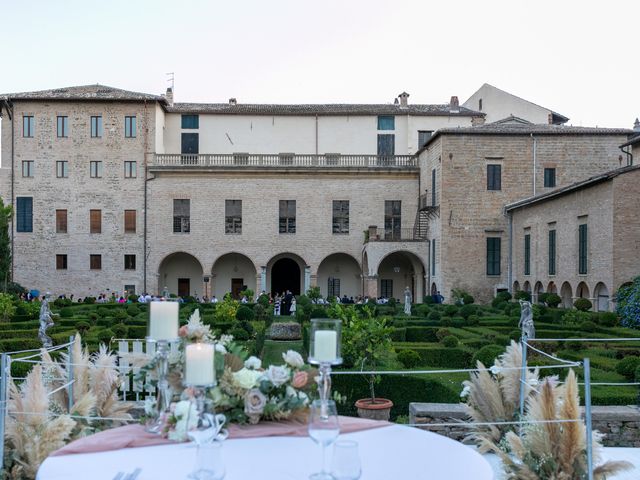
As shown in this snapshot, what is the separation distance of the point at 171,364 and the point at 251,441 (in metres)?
0.71

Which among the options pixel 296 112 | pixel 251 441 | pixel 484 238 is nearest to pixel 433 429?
pixel 251 441

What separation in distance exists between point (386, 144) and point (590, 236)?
1674 centimetres

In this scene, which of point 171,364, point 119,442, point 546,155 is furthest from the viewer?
point 546,155

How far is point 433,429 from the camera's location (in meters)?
7.68

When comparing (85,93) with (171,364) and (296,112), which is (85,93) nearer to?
(296,112)

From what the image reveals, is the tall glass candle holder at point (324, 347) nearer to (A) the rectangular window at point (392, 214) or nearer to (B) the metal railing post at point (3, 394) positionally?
(B) the metal railing post at point (3, 394)

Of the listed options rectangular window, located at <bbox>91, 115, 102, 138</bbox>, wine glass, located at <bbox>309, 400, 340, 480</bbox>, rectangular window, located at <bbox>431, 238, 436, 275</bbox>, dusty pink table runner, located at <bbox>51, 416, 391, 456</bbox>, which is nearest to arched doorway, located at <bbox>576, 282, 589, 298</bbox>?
rectangular window, located at <bbox>431, 238, 436, 275</bbox>

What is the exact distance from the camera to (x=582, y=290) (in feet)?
78.8

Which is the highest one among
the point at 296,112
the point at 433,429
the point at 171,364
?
the point at 296,112

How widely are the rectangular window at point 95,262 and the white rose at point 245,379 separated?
32912 mm

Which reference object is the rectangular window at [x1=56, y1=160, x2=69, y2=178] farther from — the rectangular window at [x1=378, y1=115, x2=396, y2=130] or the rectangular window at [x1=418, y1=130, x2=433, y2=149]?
the rectangular window at [x1=418, y1=130, x2=433, y2=149]

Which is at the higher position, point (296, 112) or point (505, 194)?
point (296, 112)

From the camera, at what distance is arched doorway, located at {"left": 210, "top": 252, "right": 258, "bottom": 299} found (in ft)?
122

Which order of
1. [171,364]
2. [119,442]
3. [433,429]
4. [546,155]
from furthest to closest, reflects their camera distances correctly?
[546,155]
[433,429]
[171,364]
[119,442]
